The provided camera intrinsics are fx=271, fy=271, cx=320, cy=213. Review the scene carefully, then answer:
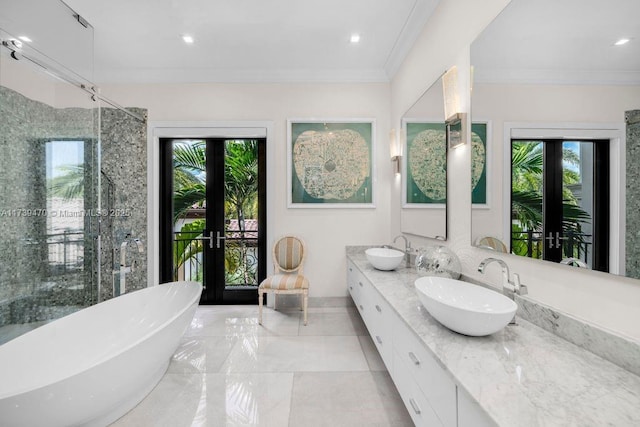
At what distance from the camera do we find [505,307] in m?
1.21

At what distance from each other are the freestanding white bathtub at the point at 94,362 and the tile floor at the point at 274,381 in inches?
9.5

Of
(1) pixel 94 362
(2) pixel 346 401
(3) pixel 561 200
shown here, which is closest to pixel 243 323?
(1) pixel 94 362

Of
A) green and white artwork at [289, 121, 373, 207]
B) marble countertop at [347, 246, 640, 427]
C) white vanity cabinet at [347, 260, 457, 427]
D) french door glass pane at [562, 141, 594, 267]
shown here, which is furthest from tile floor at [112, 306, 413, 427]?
green and white artwork at [289, 121, 373, 207]

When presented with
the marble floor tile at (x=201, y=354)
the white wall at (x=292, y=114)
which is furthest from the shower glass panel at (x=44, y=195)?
the white wall at (x=292, y=114)

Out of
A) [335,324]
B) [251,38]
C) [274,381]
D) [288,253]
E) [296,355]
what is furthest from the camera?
[288,253]

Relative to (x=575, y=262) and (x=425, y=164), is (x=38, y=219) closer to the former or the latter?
(x=425, y=164)

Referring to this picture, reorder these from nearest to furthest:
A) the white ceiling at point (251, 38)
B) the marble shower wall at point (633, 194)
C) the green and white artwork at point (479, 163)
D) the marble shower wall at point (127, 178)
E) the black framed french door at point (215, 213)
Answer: the marble shower wall at point (633, 194), the green and white artwork at point (479, 163), the white ceiling at point (251, 38), the marble shower wall at point (127, 178), the black framed french door at point (215, 213)

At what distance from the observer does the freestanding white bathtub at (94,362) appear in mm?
1239

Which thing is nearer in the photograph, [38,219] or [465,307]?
[465,307]

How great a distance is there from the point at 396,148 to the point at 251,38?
188 cm

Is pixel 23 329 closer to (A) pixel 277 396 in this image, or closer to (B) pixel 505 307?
(A) pixel 277 396

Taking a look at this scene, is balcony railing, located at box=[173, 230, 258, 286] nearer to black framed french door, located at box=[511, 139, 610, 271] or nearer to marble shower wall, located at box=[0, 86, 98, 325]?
marble shower wall, located at box=[0, 86, 98, 325]

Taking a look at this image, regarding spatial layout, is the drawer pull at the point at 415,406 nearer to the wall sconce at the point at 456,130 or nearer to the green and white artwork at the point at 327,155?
the wall sconce at the point at 456,130

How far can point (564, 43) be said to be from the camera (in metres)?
1.14
